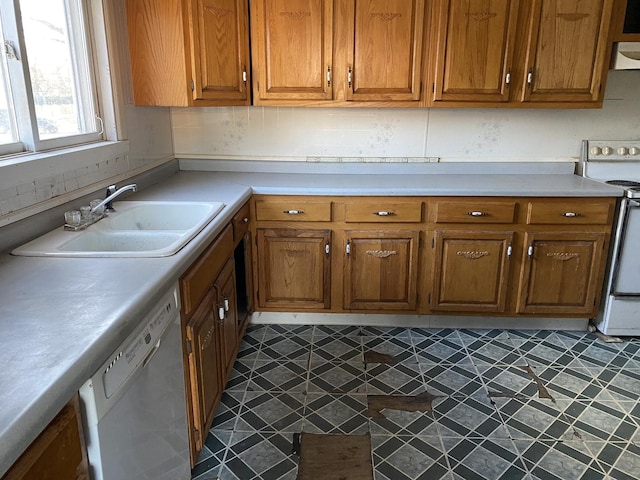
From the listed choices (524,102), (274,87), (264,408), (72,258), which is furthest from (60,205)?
(524,102)

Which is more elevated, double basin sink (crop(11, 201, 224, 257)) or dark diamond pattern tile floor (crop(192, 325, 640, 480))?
double basin sink (crop(11, 201, 224, 257))

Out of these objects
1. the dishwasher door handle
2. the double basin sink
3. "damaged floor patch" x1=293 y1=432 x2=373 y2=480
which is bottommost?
"damaged floor patch" x1=293 y1=432 x2=373 y2=480

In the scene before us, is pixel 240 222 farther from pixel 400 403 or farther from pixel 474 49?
pixel 474 49

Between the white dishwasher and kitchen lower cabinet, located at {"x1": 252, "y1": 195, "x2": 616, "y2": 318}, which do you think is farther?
kitchen lower cabinet, located at {"x1": 252, "y1": 195, "x2": 616, "y2": 318}

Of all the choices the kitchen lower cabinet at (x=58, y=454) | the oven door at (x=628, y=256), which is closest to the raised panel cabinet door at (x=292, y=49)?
the oven door at (x=628, y=256)

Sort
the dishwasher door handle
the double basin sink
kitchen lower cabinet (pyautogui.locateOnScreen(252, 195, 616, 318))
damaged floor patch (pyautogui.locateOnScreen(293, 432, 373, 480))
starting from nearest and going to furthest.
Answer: the dishwasher door handle, the double basin sink, damaged floor patch (pyautogui.locateOnScreen(293, 432, 373, 480)), kitchen lower cabinet (pyautogui.locateOnScreen(252, 195, 616, 318))

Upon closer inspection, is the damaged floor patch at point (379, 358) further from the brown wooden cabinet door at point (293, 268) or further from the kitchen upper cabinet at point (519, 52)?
the kitchen upper cabinet at point (519, 52)

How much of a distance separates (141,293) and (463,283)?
204 centimetres

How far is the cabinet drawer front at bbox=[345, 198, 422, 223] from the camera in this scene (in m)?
2.73

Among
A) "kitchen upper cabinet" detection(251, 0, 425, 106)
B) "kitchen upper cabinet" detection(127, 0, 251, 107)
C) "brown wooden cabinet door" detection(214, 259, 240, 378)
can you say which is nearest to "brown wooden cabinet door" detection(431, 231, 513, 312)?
"kitchen upper cabinet" detection(251, 0, 425, 106)

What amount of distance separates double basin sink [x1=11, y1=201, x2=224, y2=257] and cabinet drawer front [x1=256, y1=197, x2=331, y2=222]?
0.55 meters

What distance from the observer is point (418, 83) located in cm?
276

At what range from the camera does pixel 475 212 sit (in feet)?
8.93

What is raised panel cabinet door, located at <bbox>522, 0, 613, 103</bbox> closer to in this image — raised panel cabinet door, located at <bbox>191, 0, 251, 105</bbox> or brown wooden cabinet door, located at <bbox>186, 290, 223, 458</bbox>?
raised panel cabinet door, located at <bbox>191, 0, 251, 105</bbox>
